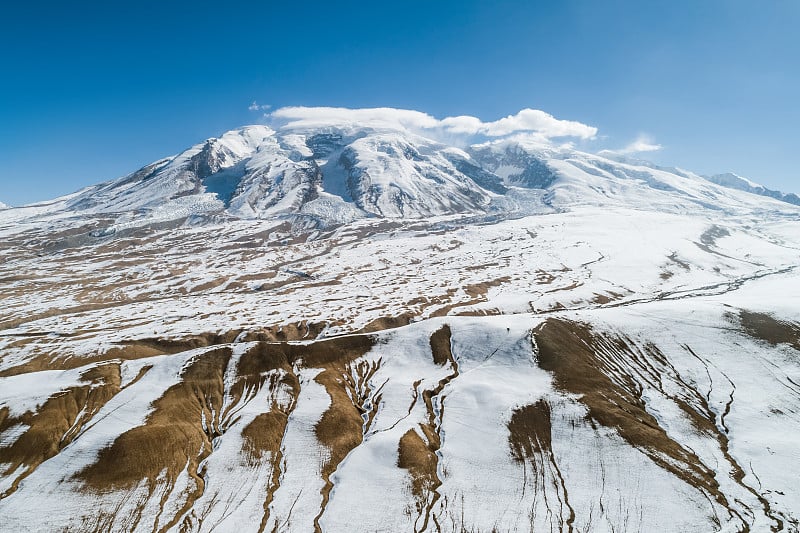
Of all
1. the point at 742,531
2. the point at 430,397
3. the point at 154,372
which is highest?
the point at 154,372

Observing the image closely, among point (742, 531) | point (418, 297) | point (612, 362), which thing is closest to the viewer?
point (742, 531)

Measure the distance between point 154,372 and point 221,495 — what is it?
4030 centimetres

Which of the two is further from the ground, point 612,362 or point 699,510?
point 612,362

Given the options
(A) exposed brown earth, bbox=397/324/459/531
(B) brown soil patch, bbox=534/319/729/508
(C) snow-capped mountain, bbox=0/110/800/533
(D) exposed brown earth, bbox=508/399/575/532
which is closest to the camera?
(C) snow-capped mountain, bbox=0/110/800/533

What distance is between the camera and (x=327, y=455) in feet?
218

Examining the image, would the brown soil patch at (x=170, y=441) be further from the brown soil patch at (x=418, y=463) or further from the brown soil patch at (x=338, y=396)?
the brown soil patch at (x=418, y=463)

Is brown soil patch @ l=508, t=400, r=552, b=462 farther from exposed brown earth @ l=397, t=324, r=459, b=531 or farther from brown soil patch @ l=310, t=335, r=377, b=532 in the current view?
brown soil patch @ l=310, t=335, r=377, b=532

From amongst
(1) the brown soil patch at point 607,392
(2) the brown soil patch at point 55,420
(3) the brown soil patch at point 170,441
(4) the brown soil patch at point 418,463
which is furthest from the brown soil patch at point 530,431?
(2) the brown soil patch at point 55,420

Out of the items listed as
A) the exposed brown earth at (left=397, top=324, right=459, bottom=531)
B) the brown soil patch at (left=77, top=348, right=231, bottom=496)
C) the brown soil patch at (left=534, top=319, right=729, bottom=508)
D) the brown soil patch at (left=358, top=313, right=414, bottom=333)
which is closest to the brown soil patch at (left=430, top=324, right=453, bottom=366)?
the exposed brown earth at (left=397, top=324, right=459, bottom=531)

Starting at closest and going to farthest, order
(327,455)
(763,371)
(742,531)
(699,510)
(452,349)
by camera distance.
A: (742,531) → (699,510) → (327,455) → (763,371) → (452,349)

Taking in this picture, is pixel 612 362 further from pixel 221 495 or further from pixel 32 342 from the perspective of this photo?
pixel 32 342

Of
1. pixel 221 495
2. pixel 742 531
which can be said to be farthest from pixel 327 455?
pixel 742 531

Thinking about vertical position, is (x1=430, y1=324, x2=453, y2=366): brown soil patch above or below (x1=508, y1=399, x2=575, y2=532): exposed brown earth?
above

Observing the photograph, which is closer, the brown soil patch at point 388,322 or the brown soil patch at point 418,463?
the brown soil patch at point 418,463
